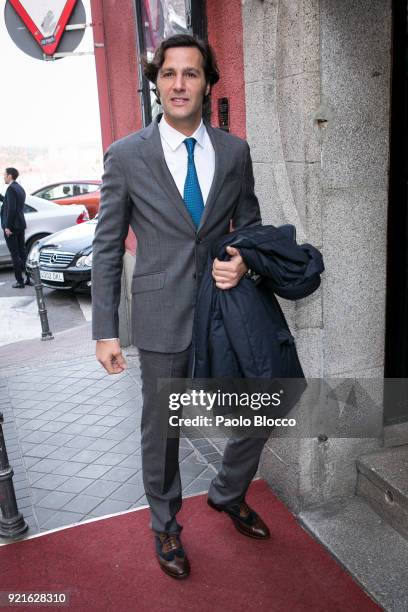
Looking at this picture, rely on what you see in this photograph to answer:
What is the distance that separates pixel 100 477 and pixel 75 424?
0.92 metres

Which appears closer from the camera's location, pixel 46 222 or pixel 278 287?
pixel 278 287

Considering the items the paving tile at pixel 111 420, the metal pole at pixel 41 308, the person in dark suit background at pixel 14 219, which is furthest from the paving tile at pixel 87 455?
the person in dark suit background at pixel 14 219

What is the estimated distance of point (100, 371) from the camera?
19.4 ft

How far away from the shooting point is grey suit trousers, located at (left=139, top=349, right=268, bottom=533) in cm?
276

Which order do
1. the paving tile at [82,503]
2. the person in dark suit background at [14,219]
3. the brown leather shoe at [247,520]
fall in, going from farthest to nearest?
1. the person in dark suit background at [14,219]
2. the paving tile at [82,503]
3. the brown leather shoe at [247,520]

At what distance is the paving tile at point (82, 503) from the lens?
3553 millimetres

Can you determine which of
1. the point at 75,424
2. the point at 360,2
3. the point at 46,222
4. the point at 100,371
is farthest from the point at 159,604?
the point at 46,222

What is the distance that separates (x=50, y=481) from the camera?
3910mm

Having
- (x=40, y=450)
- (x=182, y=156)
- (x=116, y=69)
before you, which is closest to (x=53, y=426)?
(x=40, y=450)

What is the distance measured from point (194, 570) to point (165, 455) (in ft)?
1.97

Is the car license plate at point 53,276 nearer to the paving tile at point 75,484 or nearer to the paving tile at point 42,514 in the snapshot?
the paving tile at point 75,484

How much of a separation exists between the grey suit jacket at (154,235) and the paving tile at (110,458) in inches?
64.5

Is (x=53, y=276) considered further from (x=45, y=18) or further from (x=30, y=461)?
(x=30, y=461)

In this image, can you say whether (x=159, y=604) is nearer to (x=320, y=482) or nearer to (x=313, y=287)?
(x=320, y=482)
